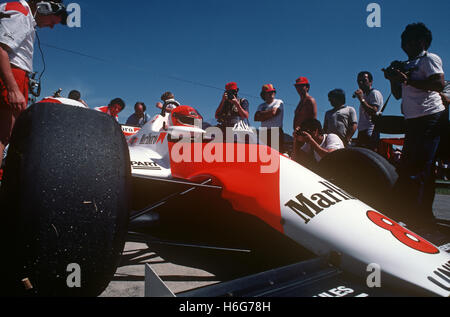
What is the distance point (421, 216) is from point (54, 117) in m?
2.64

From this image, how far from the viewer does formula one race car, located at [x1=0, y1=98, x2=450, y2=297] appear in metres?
0.89

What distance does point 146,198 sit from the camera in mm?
2008

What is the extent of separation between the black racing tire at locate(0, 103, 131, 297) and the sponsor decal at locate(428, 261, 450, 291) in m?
1.02

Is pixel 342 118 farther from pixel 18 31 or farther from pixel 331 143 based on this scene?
pixel 18 31

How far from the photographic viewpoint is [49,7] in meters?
1.92

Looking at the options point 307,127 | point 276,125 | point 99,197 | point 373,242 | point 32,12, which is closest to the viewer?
point 99,197

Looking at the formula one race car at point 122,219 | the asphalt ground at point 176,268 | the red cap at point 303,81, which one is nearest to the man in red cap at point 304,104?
the red cap at point 303,81

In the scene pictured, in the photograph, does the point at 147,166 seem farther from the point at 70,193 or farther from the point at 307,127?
the point at 307,127

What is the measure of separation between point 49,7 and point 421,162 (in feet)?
9.56

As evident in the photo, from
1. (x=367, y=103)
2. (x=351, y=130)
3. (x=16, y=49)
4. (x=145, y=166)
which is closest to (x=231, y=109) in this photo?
(x=351, y=130)

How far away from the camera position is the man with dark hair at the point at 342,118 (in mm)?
4102

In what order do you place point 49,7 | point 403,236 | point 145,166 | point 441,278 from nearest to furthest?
point 441,278 < point 403,236 < point 49,7 < point 145,166
